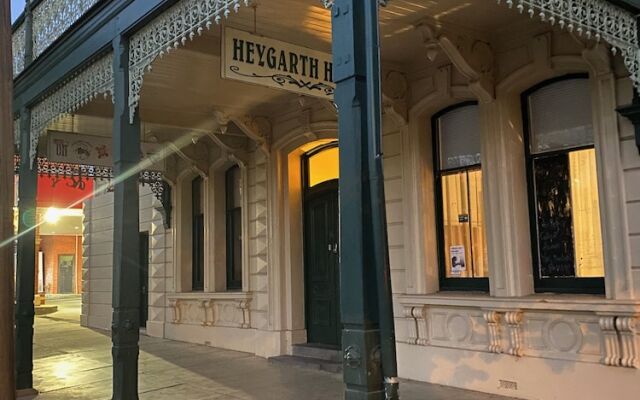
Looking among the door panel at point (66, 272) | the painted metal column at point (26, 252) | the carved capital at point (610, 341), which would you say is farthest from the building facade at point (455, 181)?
the door panel at point (66, 272)

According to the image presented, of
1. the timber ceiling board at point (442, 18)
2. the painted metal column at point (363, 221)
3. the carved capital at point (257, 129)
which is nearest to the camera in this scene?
the painted metal column at point (363, 221)

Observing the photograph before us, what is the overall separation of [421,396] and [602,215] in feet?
8.85

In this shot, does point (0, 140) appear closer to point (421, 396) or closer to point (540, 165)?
point (421, 396)

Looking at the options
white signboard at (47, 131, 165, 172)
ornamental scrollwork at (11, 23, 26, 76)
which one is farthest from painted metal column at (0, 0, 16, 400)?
ornamental scrollwork at (11, 23, 26, 76)

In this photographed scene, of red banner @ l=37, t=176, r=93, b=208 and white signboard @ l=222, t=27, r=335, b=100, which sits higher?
red banner @ l=37, t=176, r=93, b=208

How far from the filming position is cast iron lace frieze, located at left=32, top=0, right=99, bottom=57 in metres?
7.67

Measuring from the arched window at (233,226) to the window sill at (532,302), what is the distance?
4526 mm

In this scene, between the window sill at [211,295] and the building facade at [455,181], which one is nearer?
the building facade at [455,181]

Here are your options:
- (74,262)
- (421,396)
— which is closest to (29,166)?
(421,396)

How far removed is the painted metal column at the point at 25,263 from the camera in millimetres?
8148

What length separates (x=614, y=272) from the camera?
5.79 m

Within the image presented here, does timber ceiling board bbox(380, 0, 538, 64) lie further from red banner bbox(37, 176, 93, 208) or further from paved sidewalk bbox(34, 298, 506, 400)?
red banner bbox(37, 176, 93, 208)

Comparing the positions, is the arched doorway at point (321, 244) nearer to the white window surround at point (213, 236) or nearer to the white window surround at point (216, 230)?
the white window surround at point (213, 236)

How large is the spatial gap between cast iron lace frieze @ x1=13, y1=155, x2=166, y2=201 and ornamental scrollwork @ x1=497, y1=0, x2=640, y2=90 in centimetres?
888
